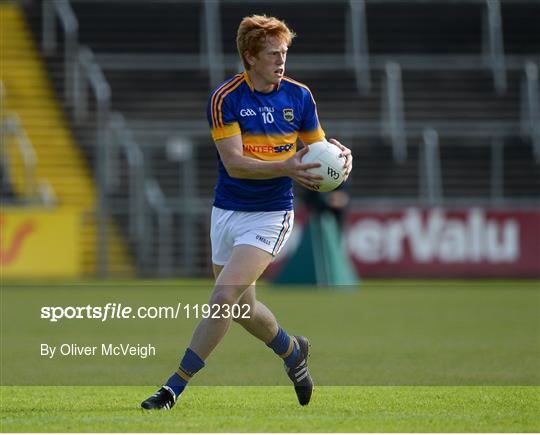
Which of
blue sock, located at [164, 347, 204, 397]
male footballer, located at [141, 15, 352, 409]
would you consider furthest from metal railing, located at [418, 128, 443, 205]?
blue sock, located at [164, 347, 204, 397]

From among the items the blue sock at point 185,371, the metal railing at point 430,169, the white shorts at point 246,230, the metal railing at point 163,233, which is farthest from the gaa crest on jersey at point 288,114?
the metal railing at point 430,169

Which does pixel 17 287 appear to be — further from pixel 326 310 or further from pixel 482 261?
pixel 482 261

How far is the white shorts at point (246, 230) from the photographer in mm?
7980

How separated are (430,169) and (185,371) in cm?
1905

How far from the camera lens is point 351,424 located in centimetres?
737

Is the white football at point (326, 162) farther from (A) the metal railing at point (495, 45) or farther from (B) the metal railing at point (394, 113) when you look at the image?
(A) the metal railing at point (495, 45)

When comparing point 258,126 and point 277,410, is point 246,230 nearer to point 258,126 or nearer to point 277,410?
point 258,126

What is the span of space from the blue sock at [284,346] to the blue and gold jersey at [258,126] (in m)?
0.81

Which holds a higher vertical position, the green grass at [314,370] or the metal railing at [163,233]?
the green grass at [314,370]

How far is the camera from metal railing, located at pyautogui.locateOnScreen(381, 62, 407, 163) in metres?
28.0

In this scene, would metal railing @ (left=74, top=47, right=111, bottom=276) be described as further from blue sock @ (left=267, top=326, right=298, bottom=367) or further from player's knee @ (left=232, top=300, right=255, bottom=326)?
player's knee @ (left=232, top=300, right=255, bottom=326)

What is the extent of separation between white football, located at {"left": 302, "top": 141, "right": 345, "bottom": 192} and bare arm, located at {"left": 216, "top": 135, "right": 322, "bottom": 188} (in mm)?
41

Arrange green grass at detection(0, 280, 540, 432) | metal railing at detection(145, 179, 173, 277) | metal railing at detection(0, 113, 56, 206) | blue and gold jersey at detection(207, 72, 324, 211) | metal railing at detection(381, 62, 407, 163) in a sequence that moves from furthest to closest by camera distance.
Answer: metal railing at detection(381, 62, 407, 163), metal railing at detection(145, 179, 173, 277), metal railing at detection(0, 113, 56, 206), blue and gold jersey at detection(207, 72, 324, 211), green grass at detection(0, 280, 540, 432)

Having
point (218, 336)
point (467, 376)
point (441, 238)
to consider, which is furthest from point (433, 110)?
point (218, 336)
